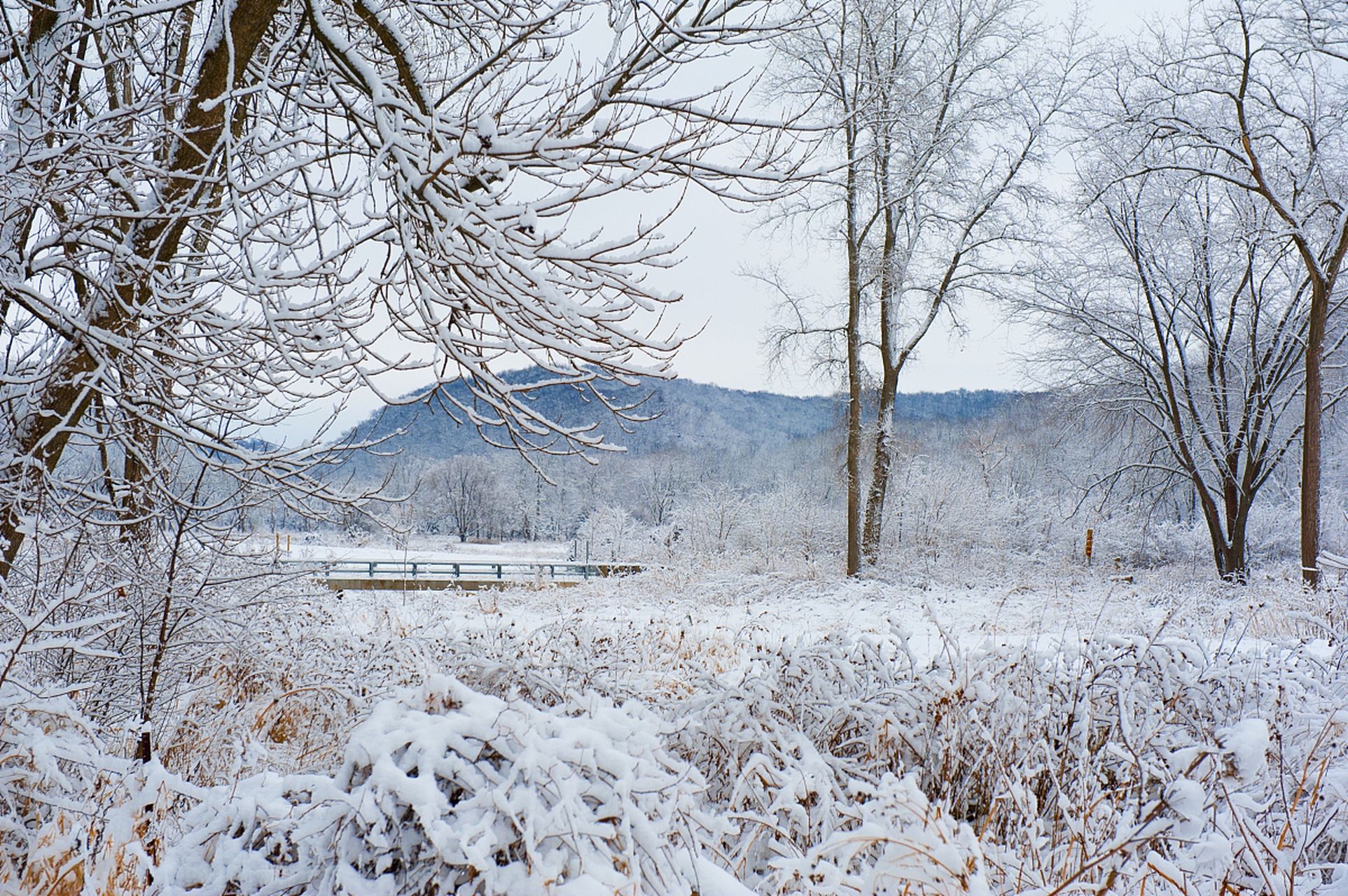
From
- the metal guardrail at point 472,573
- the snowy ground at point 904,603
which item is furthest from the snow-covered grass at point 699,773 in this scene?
the metal guardrail at point 472,573

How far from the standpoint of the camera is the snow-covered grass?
138 cm

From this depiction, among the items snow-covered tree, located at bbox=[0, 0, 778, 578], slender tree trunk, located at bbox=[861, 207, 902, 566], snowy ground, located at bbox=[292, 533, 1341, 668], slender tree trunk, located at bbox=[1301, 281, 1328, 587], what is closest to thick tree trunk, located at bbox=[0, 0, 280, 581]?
snow-covered tree, located at bbox=[0, 0, 778, 578]

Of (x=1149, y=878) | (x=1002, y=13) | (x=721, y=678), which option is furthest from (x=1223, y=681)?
(x=1002, y=13)

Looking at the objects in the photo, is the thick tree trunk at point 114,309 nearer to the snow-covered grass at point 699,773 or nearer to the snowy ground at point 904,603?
the snow-covered grass at point 699,773

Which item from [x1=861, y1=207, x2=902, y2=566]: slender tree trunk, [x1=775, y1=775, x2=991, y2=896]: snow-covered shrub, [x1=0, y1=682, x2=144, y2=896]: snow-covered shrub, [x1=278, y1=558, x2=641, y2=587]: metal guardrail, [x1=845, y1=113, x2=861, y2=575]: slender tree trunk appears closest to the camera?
[x1=775, y1=775, x2=991, y2=896]: snow-covered shrub

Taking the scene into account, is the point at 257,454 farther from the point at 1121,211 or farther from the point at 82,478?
the point at 1121,211

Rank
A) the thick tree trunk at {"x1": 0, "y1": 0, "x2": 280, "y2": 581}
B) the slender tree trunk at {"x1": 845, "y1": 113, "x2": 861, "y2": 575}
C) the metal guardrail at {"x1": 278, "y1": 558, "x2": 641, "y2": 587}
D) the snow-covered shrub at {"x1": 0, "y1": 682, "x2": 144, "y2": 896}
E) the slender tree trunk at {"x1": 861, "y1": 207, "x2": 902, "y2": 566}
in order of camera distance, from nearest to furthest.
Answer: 1. the snow-covered shrub at {"x1": 0, "y1": 682, "x2": 144, "y2": 896}
2. the thick tree trunk at {"x1": 0, "y1": 0, "x2": 280, "y2": 581}
3. the slender tree trunk at {"x1": 845, "y1": 113, "x2": 861, "y2": 575}
4. the slender tree trunk at {"x1": 861, "y1": 207, "x2": 902, "y2": 566}
5. the metal guardrail at {"x1": 278, "y1": 558, "x2": 641, "y2": 587}

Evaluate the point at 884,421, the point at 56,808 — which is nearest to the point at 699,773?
the point at 56,808

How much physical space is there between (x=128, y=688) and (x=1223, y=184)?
17270mm

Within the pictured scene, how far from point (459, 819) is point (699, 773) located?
66 cm

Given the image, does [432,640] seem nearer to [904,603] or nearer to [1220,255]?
[904,603]

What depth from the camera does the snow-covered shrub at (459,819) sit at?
1313 millimetres

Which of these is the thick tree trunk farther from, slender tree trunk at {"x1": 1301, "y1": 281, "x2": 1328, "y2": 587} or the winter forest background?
slender tree trunk at {"x1": 1301, "y1": 281, "x2": 1328, "y2": 587}

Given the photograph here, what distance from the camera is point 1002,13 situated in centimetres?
1349
